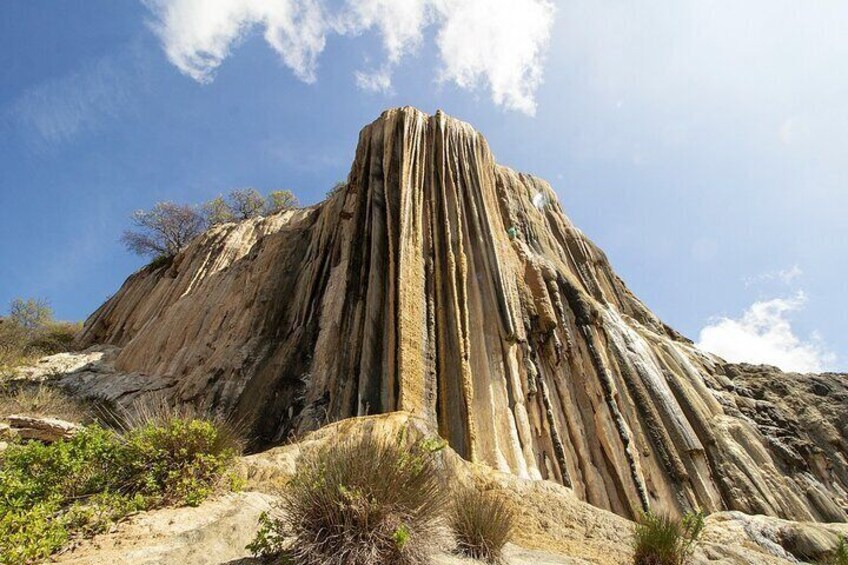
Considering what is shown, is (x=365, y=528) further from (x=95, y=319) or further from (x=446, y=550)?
(x=95, y=319)

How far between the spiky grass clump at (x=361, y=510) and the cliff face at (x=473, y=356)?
7001 millimetres

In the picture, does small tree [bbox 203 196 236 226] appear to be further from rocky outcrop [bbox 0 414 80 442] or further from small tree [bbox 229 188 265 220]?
rocky outcrop [bbox 0 414 80 442]

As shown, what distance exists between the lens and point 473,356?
598 inches

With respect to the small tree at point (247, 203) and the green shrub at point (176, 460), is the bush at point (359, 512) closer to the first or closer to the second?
the green shrub at point (176, 460)

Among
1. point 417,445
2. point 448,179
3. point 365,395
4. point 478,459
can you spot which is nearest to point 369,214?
point 448,179

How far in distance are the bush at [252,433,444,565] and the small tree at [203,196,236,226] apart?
122 ft

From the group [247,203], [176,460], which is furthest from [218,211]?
[176,460]

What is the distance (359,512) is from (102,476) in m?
4.06

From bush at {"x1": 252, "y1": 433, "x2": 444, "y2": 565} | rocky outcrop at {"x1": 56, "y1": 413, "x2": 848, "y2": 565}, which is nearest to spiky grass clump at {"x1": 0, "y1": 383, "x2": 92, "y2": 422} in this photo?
rocky outcrop at {"x1": 56, "y1": 413, "x2": 848, "y2": 565}

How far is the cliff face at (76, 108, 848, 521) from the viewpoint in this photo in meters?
14.2

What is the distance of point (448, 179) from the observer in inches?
782

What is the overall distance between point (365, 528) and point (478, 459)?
312 inches

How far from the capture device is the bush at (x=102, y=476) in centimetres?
548

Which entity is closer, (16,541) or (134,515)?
(16,541)
